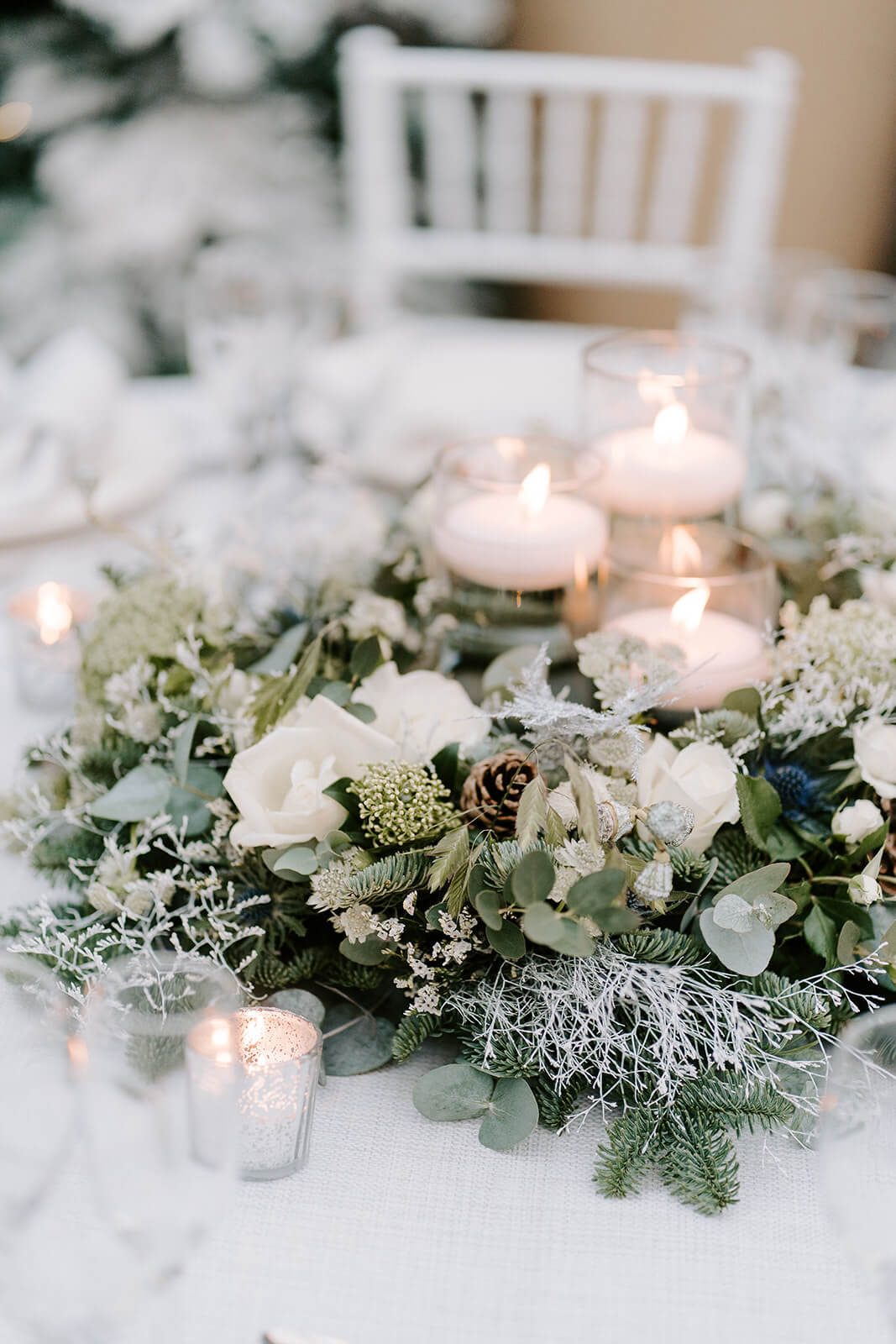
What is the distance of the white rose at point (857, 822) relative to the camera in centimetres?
63

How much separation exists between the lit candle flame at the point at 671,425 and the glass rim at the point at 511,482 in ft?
0.23

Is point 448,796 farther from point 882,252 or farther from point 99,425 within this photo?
point 882,252

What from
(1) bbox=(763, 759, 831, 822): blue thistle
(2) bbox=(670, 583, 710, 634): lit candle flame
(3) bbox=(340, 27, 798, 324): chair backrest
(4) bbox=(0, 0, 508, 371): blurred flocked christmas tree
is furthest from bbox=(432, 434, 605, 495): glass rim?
(4) bbox=(0, 0, 508, 371): blurred flocked christmas tree

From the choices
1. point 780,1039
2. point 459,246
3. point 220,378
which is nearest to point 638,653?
point 780,1039

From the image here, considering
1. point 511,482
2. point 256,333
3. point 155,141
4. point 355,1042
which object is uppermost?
point 511,482

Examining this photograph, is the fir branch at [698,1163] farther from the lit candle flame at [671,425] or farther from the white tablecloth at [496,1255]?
the lit candle flame at [671,425]

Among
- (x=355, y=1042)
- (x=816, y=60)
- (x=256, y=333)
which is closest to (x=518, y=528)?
(x=355, y=1042)

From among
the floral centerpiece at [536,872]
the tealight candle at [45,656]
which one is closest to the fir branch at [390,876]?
the floral centerpiece at [536,872]

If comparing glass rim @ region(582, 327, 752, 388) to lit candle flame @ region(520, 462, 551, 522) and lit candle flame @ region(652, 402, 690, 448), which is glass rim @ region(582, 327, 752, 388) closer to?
lit candle flame @ region(652, 402, 690, 448)

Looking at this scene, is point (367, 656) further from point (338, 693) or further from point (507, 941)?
point (507, 941)

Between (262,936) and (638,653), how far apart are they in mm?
274

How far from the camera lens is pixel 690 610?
723mm

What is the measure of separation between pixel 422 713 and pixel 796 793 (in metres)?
0.23

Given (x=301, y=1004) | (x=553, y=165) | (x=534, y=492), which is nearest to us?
(x=301, y=1004)
